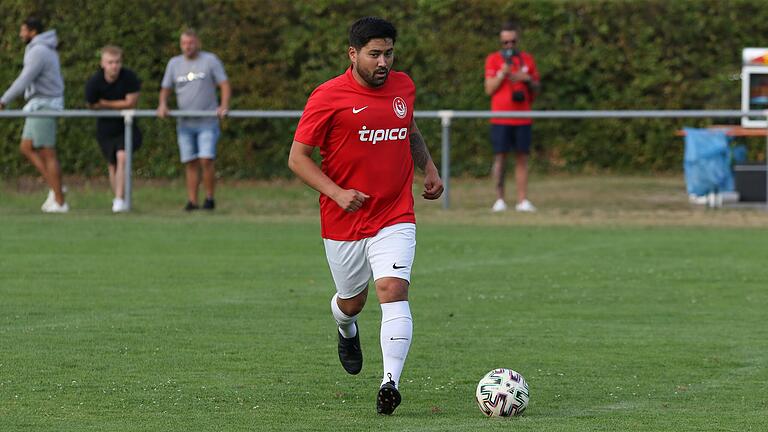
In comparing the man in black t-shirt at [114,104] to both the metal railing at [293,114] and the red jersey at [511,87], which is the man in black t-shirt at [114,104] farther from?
the red jersey at [511,87]

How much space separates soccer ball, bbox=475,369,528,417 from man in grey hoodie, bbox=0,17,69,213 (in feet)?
39.0

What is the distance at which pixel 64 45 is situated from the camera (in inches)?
928

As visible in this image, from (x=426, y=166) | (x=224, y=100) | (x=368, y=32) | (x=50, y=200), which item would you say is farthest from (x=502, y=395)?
(x=50, y=200)

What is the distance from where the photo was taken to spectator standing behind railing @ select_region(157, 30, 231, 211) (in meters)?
18.7

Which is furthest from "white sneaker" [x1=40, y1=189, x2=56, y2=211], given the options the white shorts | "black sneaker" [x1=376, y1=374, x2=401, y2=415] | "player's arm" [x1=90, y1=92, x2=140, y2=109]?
"black sneaker" [x1=376, y1=374, x2=401, y2=415]

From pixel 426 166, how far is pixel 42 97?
11.5m

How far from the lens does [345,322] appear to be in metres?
8.48

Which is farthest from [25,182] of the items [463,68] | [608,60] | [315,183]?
[315,183]

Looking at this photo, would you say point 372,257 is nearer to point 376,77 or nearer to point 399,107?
point 399,107

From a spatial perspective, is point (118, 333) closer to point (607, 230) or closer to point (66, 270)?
point (66, 270)

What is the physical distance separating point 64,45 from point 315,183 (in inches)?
652

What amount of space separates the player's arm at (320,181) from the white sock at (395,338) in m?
0.52

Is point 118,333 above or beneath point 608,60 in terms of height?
beneath

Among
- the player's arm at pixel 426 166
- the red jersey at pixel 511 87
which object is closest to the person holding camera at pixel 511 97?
the red jersey at pixel 511 87
